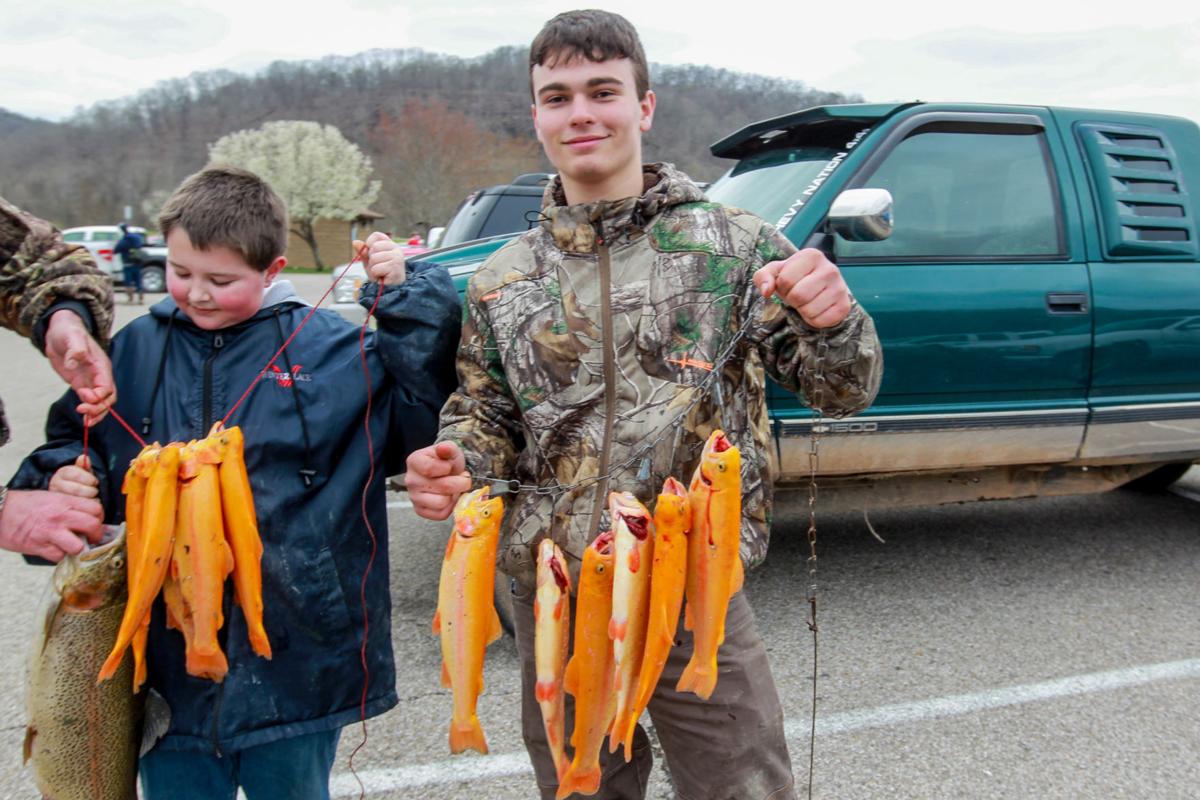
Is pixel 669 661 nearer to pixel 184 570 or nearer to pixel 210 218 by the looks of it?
pixel 184 570

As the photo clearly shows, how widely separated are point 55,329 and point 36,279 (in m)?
0.20

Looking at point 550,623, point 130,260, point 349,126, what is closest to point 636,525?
point 550,623

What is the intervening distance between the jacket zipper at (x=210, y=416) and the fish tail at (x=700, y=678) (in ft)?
3.96

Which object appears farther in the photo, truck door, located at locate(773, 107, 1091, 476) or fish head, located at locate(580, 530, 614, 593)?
truck door, located at locate(773, 107, 1091, 476)

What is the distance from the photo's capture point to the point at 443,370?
224 cm

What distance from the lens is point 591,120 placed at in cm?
197

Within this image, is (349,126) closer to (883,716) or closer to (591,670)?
(883,716)

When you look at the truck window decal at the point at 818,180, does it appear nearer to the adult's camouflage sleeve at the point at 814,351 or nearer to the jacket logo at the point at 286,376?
the adult's camouflage sleeve at the point at 814,351

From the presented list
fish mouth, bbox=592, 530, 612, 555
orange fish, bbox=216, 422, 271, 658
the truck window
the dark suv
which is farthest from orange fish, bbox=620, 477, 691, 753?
the dark suv

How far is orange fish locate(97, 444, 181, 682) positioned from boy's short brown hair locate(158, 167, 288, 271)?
571 mm

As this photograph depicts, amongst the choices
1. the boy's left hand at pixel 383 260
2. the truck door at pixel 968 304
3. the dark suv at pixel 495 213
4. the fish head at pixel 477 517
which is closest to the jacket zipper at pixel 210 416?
the boy's left hand at pixel 383 260

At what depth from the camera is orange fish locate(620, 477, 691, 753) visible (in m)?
1.66

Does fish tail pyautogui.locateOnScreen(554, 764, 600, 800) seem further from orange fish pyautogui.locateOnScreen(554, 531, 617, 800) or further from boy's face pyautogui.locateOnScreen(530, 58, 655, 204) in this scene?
boy's face pyautogui.locateOnScreen(530, 58, 655, 204)

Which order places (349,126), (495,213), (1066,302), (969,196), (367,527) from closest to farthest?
1. (367,527)
2. (1066,302)
3. (969,196)
4. (495,213)
5. (349,126)
